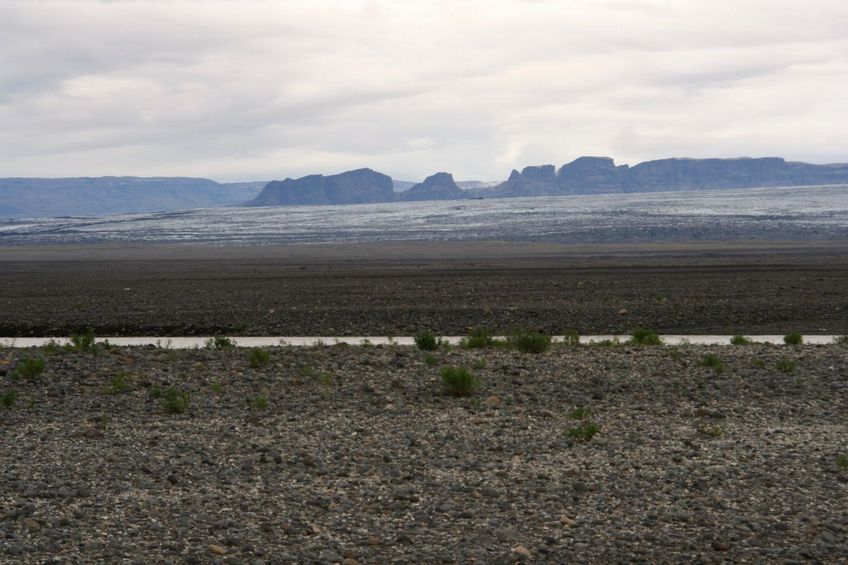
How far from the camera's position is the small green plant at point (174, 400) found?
14883 millimetres

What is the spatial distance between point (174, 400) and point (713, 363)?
901cm

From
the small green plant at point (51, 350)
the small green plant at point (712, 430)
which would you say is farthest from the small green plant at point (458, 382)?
the small green plant at point (51, 350)

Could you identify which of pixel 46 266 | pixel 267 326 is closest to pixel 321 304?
pixel 267 326

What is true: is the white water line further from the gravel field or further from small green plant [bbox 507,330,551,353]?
the gravel field

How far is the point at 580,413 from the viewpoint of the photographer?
14.1 meters

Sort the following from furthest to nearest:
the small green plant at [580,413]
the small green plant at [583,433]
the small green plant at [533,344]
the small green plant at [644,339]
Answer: the small green plant at [644,339]
the small green plant at [533,344]
the small green plant at [580,413]
the small green plant at [583,433]

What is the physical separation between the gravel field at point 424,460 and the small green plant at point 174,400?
47 mm

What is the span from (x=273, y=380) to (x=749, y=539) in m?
9.60

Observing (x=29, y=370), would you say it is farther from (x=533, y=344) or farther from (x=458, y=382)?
(x=533, y=344)

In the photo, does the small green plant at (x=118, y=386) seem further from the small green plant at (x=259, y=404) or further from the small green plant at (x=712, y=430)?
the small green plant at (x=712, y=430)

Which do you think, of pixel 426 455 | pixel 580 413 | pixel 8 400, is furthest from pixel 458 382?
pixel 8 400

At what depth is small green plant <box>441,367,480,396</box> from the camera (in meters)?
15.7

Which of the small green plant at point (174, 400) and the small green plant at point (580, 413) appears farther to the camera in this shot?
the small green plant at point (174, 400)

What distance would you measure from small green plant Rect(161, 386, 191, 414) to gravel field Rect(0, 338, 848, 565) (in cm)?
5
